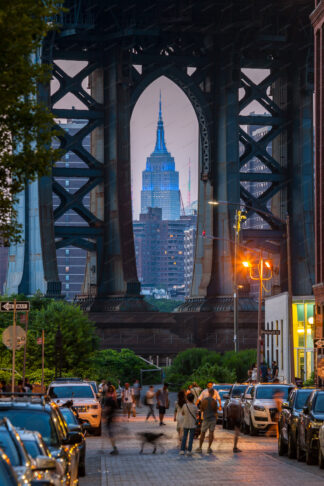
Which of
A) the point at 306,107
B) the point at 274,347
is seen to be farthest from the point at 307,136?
the point at 274,347

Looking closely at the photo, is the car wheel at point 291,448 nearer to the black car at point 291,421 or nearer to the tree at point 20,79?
the black car at point 291,421

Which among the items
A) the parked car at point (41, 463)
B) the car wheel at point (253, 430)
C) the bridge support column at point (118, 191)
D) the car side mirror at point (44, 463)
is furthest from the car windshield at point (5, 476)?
the bridge support column at point (118, 191)

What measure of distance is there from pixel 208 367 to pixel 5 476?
62.0m

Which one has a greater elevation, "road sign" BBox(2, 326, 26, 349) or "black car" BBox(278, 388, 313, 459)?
"road sign" BBox(2, 326, 26, 349)

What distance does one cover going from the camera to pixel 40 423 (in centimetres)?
1520

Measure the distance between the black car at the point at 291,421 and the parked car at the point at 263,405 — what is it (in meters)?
7.69

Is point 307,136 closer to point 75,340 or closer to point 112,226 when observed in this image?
point 112,226

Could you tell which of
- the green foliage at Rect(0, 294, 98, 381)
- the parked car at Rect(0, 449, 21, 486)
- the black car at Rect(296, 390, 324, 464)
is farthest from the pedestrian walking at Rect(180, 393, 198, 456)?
the green foliage at Rect(0, 294, 98, 381)

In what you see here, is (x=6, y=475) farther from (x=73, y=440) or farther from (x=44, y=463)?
(x=73, y=440)

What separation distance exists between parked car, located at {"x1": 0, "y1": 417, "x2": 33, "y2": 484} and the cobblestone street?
9.70 meters

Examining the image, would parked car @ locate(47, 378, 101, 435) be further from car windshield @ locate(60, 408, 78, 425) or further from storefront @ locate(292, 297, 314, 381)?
storefront @ locate(292, 297, 314, 381)

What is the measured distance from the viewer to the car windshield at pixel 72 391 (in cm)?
3503

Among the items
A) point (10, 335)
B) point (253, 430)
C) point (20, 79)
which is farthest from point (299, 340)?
point (20, 79)

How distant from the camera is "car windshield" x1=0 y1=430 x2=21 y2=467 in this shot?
10.8 m
